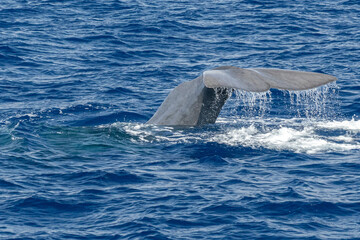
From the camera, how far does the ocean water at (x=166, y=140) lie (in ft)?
38.2

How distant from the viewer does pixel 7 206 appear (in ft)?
39.8

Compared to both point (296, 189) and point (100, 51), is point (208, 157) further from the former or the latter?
point (100, 51)

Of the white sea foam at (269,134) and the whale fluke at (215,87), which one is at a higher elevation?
the whale fluke at (215,87)

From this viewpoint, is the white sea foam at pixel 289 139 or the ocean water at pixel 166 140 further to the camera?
the white sea foam at pixel 289 139

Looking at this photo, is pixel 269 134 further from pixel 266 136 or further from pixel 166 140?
pixel 166 140

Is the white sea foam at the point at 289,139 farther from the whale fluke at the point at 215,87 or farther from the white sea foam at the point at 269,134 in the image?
the whale fluke at the point at 215,87

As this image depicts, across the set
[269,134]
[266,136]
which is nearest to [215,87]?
[266,136]

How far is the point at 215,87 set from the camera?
14.1m

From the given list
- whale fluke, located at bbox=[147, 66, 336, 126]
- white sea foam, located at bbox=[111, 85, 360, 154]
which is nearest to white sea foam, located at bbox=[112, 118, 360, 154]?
white sea foam, located at bbox=[111, 85, 360, 154]

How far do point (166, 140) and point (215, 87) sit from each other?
2.38 meters

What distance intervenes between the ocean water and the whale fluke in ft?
1.12

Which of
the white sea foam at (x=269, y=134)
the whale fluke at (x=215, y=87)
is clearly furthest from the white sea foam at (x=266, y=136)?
the whale fluke at (x=215, y=87)

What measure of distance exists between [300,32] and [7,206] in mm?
20805

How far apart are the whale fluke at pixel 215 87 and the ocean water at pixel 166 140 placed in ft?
1.12
